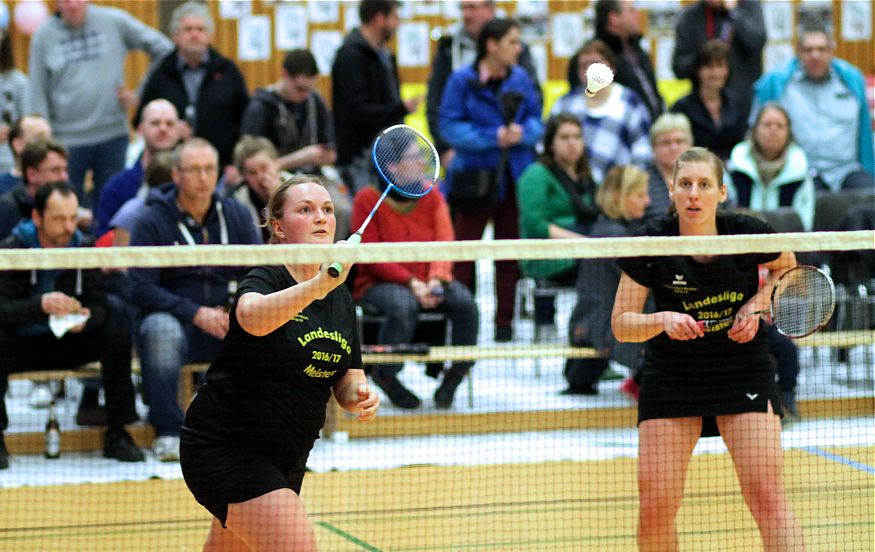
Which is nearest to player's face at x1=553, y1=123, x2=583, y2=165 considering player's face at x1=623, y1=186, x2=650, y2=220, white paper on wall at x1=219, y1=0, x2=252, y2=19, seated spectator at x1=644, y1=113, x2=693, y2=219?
seated spectator at x1=644, y1=113, x2=693, y2=219

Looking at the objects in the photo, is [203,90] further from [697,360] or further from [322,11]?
[697,360]

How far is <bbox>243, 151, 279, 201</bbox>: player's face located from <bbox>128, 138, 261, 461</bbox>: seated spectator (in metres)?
0.61

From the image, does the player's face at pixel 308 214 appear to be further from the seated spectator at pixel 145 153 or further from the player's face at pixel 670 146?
the player's face at pixel 670 146

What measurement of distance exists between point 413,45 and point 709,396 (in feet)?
36.3

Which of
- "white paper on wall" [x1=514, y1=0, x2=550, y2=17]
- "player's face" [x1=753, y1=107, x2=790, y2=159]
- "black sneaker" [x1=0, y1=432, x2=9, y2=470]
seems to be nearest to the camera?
"black sneaker" [x1=0, y1=432, x2=9, y2=470]

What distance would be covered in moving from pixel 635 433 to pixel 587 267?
4.46 ft

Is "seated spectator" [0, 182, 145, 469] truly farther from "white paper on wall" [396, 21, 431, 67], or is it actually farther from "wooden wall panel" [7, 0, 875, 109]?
"white paper on wall" [396, 21, 431, 67]

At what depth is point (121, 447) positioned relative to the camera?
8.72 metres

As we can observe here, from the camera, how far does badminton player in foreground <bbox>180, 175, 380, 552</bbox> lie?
14.5ft

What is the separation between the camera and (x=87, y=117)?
11.5 metres

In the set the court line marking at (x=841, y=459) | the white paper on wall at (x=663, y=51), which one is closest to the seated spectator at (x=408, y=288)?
the court line marking at (x=841, y=459)

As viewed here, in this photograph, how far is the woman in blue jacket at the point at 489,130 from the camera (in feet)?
36.3

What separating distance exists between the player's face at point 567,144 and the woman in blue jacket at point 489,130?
1.91 ft

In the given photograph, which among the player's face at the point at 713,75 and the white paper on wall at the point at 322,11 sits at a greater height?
the white paper on wall at the point at 322,11
